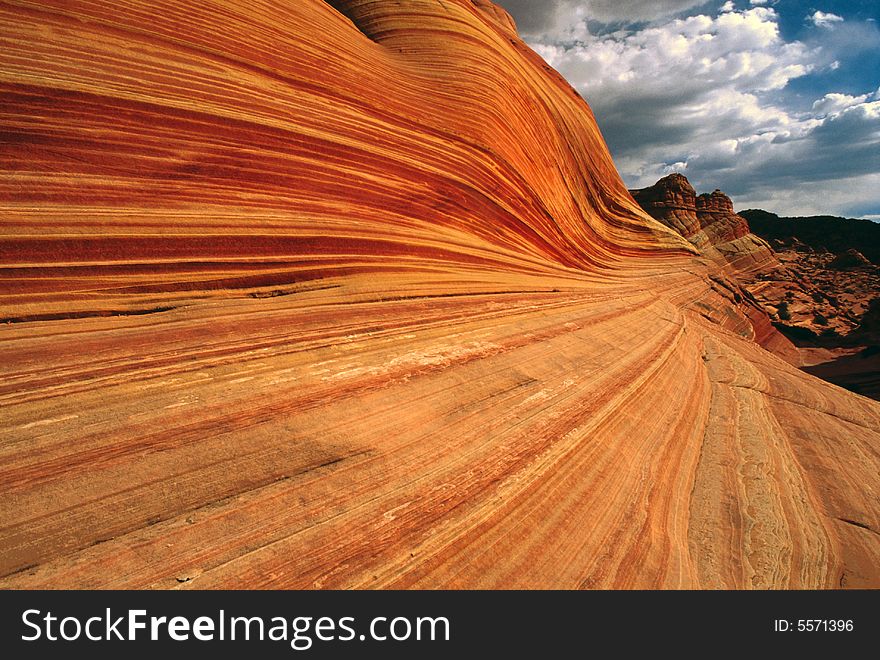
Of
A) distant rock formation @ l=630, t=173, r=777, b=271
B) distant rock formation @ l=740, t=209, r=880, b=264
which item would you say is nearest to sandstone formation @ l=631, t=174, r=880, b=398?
distant rock formation @ l=630, t=173, r=777, b=271

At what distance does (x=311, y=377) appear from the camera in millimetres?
3531

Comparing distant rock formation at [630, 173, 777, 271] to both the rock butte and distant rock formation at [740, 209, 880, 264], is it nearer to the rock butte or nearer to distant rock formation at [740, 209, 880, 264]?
the rock butte

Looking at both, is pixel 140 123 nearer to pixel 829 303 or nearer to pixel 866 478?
pixel 866 478

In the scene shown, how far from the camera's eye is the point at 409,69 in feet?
28.1

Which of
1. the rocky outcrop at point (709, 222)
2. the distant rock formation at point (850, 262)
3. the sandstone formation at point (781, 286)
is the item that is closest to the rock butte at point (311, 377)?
the sandstone formation at point (781, 286)

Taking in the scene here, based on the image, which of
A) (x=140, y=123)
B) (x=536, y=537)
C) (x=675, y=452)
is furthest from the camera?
(x=675, y=452)

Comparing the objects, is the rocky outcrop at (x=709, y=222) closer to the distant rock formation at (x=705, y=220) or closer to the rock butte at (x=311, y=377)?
the distant rock formation at (x=705, y=220)

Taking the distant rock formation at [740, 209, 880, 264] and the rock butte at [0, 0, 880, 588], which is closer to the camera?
the rock butte at [0, 0, 880, 588]

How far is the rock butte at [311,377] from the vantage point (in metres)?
2.47

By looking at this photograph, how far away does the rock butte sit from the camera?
8.09ft

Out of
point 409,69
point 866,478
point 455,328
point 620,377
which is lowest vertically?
point 866,478
